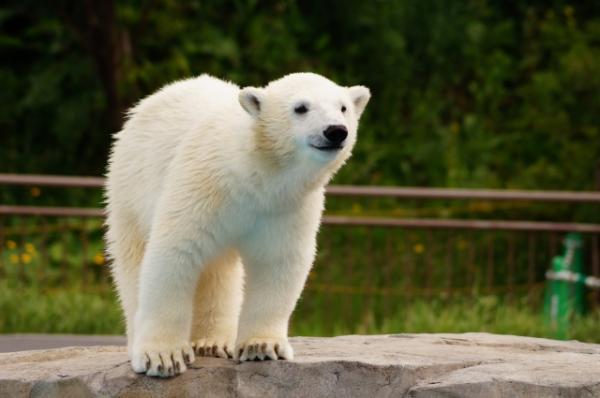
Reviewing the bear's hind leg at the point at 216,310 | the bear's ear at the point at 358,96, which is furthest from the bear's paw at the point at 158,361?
the bear's ear at the point at 358,96


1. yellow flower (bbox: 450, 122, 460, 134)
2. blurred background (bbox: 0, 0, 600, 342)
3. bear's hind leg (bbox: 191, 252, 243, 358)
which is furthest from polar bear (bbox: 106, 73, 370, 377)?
yellow flower (bbox: 450, 122, 460, 134)

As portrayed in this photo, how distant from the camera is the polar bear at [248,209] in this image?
5.00m

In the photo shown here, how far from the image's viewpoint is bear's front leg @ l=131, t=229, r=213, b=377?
506 cm

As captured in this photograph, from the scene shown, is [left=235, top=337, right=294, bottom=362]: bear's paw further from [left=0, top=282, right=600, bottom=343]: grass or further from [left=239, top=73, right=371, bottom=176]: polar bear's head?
[left=0, top=282, right=600, bottom=343]: grass

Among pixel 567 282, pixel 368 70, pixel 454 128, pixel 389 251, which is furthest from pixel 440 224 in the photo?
pixel 368 70

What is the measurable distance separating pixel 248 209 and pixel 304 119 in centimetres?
44

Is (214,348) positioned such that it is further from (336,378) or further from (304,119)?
(304,119)

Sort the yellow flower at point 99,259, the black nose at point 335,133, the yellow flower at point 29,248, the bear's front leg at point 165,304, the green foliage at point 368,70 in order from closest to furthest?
the black nose at point 335,133 → the bear's front leg at point 165,304 → the yellow flower at point 99,259 → the yellow flower at point 29,248 → the green foliage at point 368,70

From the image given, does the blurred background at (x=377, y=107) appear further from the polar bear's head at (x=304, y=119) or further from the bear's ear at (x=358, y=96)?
the polar bear's head at (x=304, y=119)

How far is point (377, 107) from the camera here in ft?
46.8

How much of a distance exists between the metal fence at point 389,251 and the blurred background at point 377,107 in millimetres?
33

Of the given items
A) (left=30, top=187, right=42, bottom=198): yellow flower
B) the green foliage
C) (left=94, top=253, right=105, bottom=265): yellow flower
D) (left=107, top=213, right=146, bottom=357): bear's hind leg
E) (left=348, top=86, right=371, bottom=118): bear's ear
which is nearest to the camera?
(left=348, top=86, right=371, bottom=118): bear's ear

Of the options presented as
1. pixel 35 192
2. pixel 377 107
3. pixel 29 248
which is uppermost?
pixel 377 107

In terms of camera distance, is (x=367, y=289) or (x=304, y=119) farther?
(x=367, y=289)
